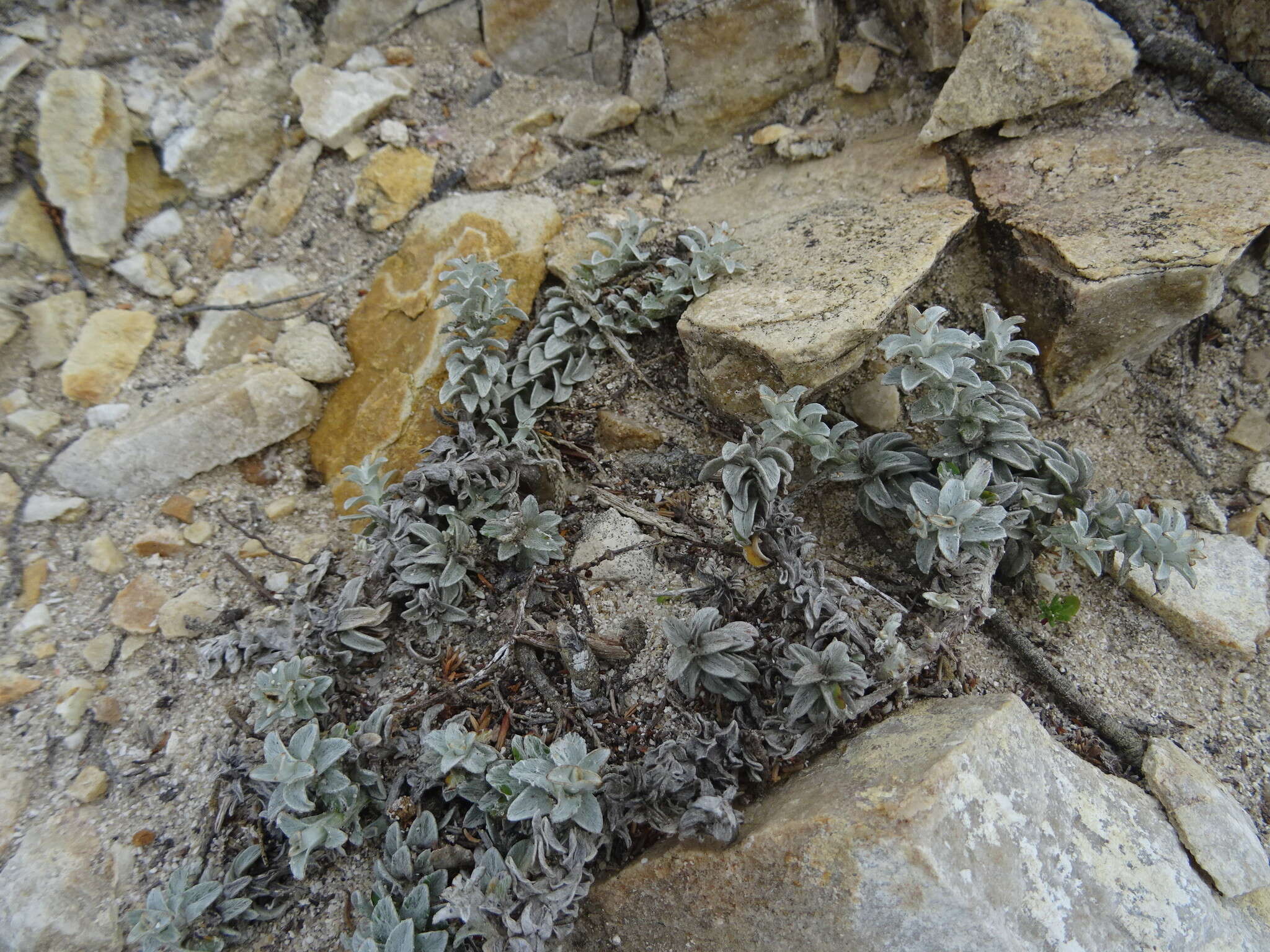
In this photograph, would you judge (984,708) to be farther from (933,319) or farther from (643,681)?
(933,319)

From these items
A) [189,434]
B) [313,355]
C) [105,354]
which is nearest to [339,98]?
[313,355]

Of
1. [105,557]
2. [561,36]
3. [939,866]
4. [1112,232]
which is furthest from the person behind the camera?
[561,36]

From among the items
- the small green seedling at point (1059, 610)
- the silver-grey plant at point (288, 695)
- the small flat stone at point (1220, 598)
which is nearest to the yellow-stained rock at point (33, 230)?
the silver-grey plant at point (288, 695)

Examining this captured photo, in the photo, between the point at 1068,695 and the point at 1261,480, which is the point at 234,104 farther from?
the point at 1261,480

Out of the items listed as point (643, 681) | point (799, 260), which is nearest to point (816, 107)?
point (799, 260)

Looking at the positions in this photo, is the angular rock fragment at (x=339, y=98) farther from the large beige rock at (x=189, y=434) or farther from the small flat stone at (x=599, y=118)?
the large beige rock at (x=189, y=434)

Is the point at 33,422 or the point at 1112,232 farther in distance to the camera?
the point at 33,422
